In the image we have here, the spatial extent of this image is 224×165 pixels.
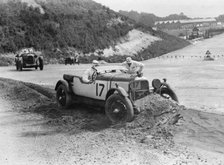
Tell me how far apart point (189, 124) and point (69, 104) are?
3.73m

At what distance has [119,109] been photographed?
8.03 meters

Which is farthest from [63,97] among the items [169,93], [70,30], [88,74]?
[70,30]

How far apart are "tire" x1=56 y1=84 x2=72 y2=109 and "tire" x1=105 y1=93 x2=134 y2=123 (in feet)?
6.77

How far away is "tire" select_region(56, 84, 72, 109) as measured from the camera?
9945 millimetres

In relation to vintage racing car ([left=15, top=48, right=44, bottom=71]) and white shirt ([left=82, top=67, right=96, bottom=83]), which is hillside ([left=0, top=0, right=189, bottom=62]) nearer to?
vintage racing car ([left=15, top=48, right=44, bottom=71])

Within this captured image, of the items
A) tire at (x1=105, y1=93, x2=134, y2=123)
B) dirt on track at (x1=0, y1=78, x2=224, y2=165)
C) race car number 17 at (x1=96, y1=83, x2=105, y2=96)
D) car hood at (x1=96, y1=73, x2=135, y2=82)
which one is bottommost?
dirt on track at (x1=0, y1=78, x2=224, y2=165)

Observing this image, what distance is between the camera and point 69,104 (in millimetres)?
10031

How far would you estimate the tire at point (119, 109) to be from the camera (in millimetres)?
7875

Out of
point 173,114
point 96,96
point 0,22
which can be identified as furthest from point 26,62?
point 173,114

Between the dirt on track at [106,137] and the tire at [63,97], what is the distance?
0.81ft

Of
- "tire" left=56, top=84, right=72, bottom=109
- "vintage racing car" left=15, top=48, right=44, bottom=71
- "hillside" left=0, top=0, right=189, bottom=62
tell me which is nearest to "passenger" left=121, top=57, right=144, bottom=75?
"tire" left=56, top=84, right=72, bottom=109

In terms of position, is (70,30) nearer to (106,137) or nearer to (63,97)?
(63,97)

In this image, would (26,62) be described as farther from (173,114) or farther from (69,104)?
(173,114)

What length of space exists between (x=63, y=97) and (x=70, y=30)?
33.1 metres
